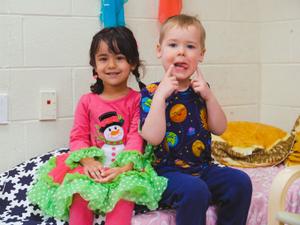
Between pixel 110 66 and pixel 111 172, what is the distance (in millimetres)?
383

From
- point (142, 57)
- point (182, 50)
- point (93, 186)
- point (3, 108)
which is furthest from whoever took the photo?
point (142, 57)

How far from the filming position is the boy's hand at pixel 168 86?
1507 mm

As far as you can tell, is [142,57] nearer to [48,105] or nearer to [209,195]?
[48,105]

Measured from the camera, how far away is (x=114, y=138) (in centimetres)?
165

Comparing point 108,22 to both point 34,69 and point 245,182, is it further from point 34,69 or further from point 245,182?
point 245,182

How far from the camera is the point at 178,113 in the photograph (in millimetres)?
1602

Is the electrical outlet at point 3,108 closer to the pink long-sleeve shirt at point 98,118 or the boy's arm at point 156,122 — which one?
the pink long-sleeve shirt at point 98,118

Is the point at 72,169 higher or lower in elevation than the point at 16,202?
higher

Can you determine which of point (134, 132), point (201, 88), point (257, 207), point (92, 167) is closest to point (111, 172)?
point (92, 167)

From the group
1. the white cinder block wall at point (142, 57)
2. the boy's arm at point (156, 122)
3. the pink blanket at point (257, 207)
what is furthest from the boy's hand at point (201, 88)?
the white cinder block wall at point (142, 57)

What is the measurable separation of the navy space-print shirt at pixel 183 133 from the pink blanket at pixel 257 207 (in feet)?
0.55

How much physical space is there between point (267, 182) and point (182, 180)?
1.69 ft

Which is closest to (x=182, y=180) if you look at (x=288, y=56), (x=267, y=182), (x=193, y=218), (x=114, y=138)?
(x=193, y=218)

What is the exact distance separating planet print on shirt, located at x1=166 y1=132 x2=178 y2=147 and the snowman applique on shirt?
0.17 m
